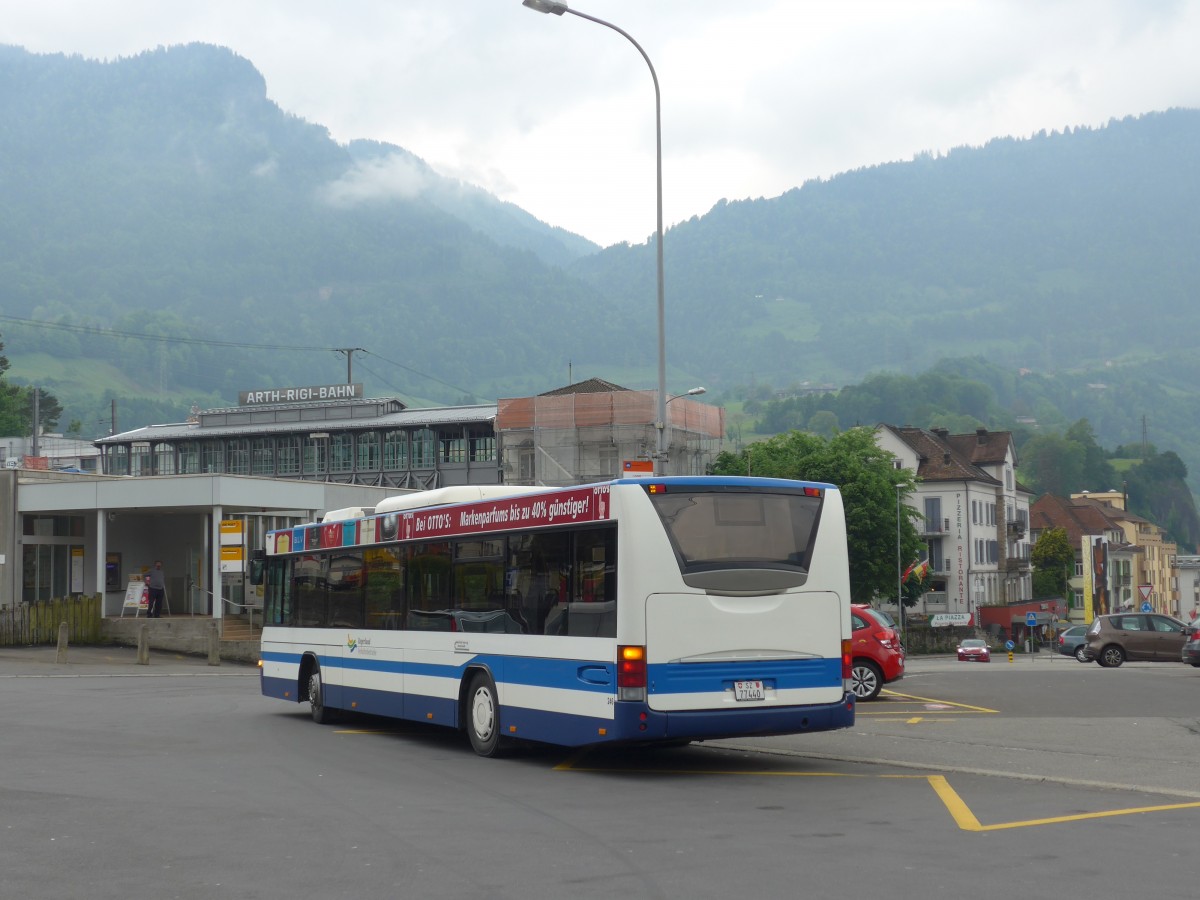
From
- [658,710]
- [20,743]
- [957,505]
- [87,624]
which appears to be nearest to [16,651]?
[87,624]

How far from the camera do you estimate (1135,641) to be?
39.2m

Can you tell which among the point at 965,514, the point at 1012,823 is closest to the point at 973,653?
the point at 965,514

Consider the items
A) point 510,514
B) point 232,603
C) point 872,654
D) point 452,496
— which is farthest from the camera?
point 232,603

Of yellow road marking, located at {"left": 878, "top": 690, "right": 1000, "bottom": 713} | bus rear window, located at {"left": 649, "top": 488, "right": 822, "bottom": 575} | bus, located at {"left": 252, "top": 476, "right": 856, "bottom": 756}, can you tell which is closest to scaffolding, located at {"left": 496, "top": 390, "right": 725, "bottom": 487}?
yellow road marking, located at {"left": 878, "top": 690, "right": 1000, "bottom": 713}

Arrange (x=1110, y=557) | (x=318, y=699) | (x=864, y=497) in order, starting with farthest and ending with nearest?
(x=1110, y=557) → (x=864, y=497) → (x=318, y=699)

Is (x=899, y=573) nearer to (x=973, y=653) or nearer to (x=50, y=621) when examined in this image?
(x=973, y=653)

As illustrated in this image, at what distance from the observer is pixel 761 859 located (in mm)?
9031

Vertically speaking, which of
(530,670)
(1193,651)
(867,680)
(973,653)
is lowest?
(973,653)

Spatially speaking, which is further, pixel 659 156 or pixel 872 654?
pixel 659 156

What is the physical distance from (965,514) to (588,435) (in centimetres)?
3044

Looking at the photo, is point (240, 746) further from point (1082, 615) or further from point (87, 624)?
point (1082, 615)

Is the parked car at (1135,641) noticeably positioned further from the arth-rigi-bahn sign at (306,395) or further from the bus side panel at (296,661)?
the arth-rigi-bahn sign at (306,395)

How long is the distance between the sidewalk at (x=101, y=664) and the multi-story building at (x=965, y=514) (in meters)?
61.8

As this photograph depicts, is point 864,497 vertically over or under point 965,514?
over
